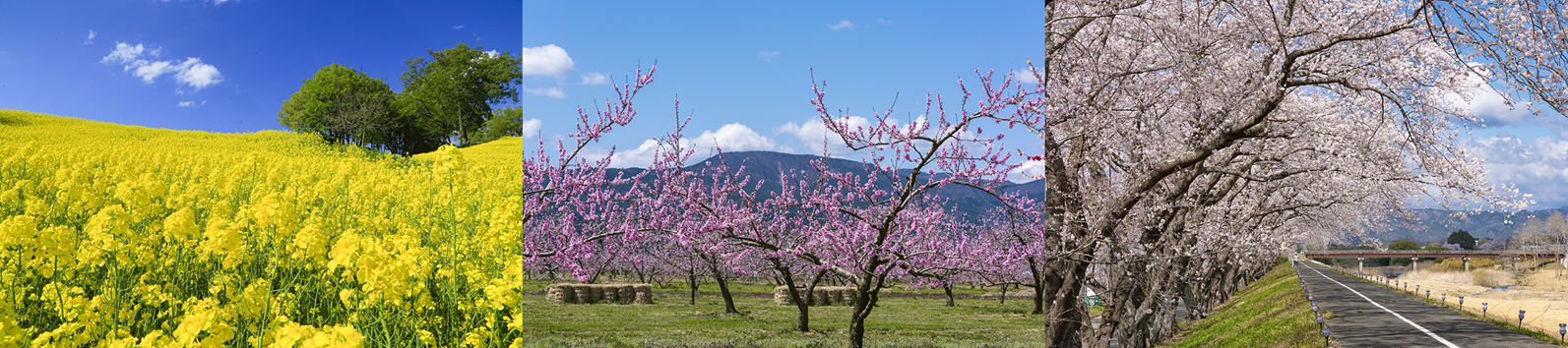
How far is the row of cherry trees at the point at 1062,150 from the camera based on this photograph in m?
4.50

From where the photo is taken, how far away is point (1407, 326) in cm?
2172

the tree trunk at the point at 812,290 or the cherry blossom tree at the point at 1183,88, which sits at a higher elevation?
the cherry blossom tree at the point at 1183,88

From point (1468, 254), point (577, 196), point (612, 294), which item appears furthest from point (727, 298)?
point (1468, 254)

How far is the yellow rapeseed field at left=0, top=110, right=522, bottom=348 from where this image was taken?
2809 mm

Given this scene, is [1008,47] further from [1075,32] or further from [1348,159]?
[1348,159]

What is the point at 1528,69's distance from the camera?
13.4 feet

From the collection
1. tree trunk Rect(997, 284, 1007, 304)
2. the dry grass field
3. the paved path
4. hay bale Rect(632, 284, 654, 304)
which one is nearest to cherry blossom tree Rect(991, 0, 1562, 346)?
tree trunk Rect(997, 284, 1007, 304)

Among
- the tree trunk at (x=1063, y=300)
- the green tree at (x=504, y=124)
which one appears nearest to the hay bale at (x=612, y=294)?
the tree trunk at (x=1063, y=300)

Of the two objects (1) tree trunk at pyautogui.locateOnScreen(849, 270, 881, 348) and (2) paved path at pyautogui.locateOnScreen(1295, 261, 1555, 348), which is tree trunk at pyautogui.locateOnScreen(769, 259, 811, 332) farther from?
(2) paved path at pyautogui.locateOnScreen(1295, 261, 1555, 348)

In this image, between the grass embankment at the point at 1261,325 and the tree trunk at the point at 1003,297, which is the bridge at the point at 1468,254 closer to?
the grass embankment at the point at 1261,325

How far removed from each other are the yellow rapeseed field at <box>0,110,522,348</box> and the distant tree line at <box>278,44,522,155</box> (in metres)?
3.64

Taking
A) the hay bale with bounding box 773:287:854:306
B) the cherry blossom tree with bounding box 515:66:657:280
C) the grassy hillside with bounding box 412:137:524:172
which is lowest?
the hay bale with bounding box 773:287:854:306

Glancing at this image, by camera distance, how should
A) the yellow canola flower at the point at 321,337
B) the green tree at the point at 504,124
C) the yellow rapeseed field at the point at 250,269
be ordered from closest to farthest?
the yellow canola flower at the point at 321,337 < the yellow rapeseed field at the point at 250,269 < the green tree at the point at 504,124

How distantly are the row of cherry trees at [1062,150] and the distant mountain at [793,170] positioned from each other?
0.10ft
